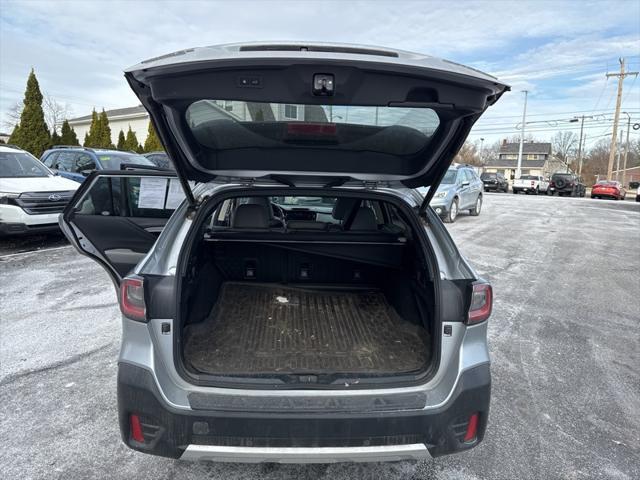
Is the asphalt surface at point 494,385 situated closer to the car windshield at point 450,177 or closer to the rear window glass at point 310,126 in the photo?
the rear window glass at point 310,126

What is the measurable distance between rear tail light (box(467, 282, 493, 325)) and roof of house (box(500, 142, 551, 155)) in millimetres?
76367

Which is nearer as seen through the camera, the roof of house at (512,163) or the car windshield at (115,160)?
the car windshield at (115,160)

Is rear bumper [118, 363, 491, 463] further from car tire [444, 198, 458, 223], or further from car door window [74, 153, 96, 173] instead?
car tire [444, 198, 458, 223]

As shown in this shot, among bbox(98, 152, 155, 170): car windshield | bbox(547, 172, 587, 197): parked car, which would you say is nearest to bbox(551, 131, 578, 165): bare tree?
bbox(547, 172, 587, 197): parked car

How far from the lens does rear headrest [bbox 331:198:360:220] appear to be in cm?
371

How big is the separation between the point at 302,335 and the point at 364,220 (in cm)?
117

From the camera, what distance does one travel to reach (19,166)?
8109mm

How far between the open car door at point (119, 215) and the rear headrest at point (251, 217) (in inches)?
34.4

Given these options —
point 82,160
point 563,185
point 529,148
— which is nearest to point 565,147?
point 529,148

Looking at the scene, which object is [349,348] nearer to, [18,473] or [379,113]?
[379,113]

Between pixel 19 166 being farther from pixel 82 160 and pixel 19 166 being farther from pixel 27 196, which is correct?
pixel 82 160

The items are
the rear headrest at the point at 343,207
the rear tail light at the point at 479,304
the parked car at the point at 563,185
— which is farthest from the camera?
the parked car at the point at 563,185

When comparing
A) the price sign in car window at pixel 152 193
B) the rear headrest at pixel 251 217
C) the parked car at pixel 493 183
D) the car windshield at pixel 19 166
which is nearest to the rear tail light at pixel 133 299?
the rear headrest at pixel 251 217

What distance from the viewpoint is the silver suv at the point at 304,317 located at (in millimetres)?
1667
